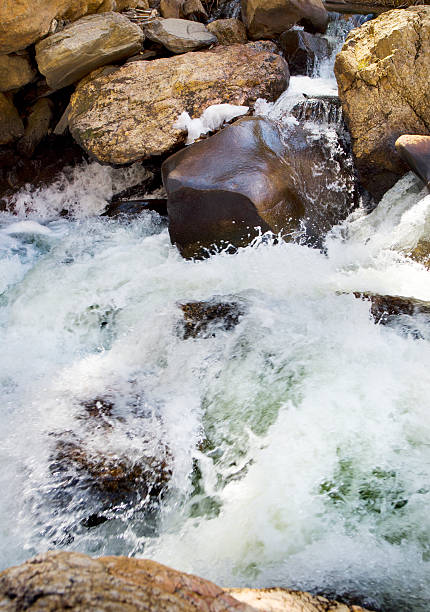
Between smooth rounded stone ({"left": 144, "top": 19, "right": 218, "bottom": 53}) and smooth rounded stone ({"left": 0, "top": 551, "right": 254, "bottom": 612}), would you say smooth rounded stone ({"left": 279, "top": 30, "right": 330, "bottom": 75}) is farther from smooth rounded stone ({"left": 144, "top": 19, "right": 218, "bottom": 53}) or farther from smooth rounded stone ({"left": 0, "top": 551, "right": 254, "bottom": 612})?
smooth rounded stone ({"left": 0, "top": 551, "right": 254, "bottom": 612})

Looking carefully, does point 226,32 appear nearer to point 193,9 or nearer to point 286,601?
point 193,9

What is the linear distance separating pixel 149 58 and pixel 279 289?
3653 mm

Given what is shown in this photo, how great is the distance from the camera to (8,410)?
7.89ft

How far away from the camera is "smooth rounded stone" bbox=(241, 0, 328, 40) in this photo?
5586 millimetres

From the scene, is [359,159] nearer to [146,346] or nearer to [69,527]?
[146,346]

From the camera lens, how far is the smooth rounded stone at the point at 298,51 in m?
5.72

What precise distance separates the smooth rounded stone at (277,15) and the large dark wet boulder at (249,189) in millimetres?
2395

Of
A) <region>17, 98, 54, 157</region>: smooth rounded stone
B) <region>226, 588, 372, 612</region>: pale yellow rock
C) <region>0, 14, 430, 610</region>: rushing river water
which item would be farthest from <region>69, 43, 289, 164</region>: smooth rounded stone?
<region>226, 588, 372, 612</region>: pale yellow rock

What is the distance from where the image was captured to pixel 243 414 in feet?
7.54

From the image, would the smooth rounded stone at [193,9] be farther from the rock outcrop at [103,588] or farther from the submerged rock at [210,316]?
the rock outcrop at [103,588]

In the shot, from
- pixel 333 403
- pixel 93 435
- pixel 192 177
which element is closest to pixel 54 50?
pixel 192 177

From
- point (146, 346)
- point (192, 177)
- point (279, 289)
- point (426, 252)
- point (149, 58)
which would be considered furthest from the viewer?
point (149, 58)

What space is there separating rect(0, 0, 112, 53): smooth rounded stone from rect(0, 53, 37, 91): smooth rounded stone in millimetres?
186

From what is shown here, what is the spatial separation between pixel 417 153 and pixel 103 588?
4.04 m
